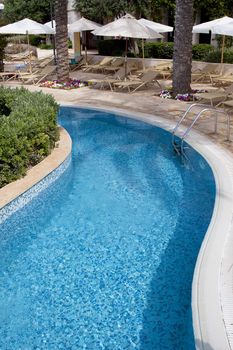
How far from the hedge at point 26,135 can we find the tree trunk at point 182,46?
5.85 m

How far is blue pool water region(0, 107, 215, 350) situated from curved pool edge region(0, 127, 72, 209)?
34 cm

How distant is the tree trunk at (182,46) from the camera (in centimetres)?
1375

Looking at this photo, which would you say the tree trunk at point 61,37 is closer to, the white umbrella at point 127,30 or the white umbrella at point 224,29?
the white umbrella at point 127,30

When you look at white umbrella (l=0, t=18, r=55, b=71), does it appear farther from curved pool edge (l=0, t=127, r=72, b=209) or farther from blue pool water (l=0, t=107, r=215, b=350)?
blue pool water (l=0, t=107, r=215, b=350)

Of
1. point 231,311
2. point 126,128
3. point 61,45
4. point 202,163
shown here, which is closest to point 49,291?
point 231,311

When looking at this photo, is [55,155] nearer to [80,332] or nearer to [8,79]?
[80,332]

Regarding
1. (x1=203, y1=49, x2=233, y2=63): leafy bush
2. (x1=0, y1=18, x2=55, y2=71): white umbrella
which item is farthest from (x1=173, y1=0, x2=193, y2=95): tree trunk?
(x1=0, y1=18, x2=55, y2=71): white umbrella

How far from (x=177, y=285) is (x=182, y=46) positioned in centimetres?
1073

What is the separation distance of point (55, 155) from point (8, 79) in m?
12.8

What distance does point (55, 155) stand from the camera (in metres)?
8.91

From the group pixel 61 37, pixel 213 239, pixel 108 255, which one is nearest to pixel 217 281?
pixel 213 239

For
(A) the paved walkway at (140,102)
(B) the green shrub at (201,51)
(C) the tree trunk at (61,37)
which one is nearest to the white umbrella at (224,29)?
(A) the paved walkway at (140,102)

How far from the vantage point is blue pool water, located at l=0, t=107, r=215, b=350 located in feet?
15.1

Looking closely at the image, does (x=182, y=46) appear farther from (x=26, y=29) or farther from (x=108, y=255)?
(x=108, y=255)
